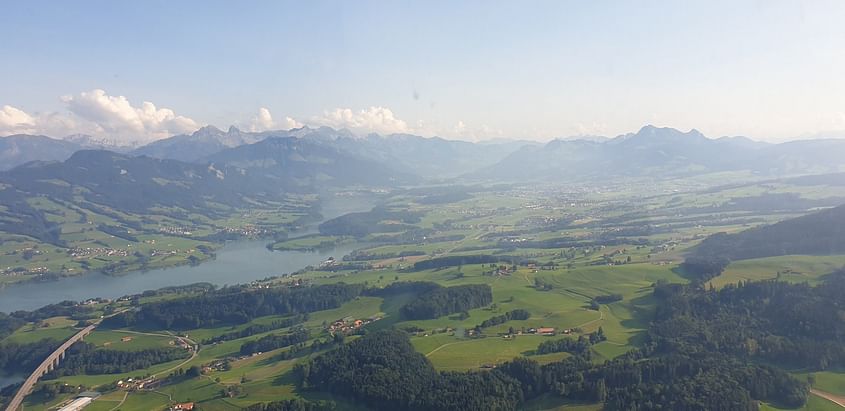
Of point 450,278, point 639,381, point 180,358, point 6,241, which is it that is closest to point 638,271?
point 450,278

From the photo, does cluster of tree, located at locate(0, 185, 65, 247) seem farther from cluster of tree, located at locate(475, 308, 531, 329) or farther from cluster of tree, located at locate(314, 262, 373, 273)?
cluster of tree, located at locate(475, 308, 531, 329)

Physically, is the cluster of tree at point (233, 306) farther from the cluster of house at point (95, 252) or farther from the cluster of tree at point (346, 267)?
the cluster of house at point (95, 252)

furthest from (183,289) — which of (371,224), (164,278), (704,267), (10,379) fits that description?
(704,267)

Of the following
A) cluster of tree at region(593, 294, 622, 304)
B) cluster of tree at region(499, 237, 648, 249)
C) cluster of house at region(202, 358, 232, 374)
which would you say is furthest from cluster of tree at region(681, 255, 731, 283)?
cluster of house at region(202, 358, 232, 374)

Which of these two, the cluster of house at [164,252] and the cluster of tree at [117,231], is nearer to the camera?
the cluster of house at [164,252]

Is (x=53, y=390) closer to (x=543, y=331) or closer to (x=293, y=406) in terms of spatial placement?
(x=293, y=406)

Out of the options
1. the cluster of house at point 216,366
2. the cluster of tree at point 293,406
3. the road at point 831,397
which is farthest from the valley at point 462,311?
the cluster of tree at point 293,406

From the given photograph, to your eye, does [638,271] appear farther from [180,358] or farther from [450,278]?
[180,358]
